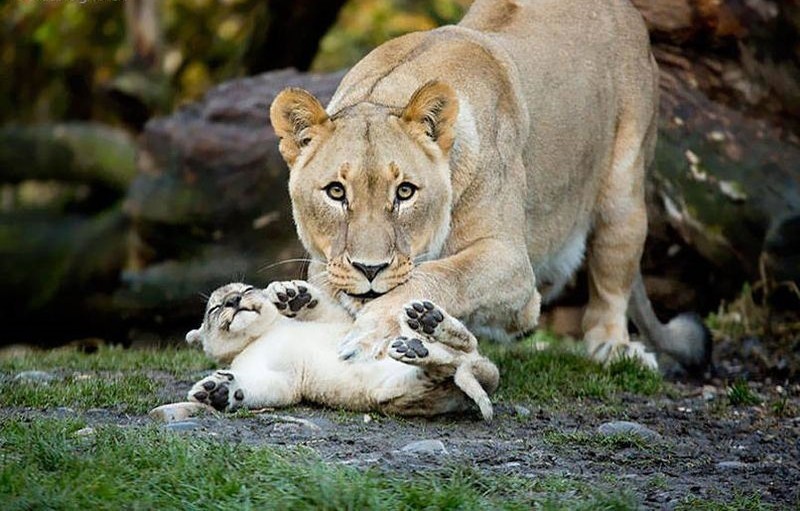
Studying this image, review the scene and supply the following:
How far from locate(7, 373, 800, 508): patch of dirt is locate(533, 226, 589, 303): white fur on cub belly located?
4.99ft

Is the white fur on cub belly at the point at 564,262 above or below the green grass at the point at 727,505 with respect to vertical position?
below

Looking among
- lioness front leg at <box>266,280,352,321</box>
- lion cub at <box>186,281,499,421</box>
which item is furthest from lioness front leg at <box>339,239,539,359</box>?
lioness front leg at <box>266,280,352,321</box>

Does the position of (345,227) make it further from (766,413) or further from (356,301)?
(766,413)

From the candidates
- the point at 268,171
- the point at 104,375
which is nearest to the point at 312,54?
the point at 268,171

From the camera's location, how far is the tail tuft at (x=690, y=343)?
830 cm

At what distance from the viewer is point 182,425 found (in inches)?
204

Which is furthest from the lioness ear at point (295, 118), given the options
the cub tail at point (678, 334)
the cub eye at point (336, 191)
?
the cub tail at point (678, 334)

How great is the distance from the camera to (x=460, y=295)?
242 inches

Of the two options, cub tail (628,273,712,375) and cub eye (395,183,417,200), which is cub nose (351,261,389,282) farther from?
cub tail (628,273,712,375)

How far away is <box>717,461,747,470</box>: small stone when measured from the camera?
522 centimetres

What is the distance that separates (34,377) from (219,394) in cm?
151

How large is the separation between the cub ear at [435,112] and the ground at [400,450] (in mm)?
1196

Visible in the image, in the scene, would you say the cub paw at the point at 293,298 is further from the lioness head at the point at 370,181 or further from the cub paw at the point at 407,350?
the cub paw at the point at 407,350

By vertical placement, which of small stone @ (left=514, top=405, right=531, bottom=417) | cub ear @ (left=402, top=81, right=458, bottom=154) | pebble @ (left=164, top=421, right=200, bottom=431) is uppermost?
cub ear @ (left=402, top=81, right=458, bottom=154)
